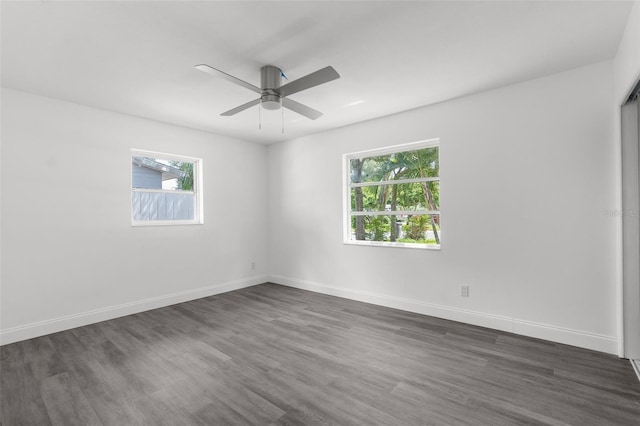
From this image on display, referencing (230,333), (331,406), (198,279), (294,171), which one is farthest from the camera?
(294,171)

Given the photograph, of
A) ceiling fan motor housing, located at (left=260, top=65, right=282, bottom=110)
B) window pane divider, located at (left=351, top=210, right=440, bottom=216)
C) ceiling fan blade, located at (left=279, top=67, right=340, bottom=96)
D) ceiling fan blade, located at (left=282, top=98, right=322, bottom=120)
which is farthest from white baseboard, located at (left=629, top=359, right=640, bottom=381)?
ceiling fan motor housing, located at (left=260, top=65, right=282, bottom=110)

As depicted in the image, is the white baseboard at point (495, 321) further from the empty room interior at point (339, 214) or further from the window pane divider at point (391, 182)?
the window pane divider at point (391, 182)

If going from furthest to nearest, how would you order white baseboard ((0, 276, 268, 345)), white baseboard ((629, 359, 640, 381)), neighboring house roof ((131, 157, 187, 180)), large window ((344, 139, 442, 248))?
neighboring house roof ((131, 157, 187, 180)) → large window ((344, 139, 442, 248)) → white baseboard ((0, 276, 268, 345)) → white baseboard ((629, 359, 640, 381))

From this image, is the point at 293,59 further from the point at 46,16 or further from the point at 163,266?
the point at 163,266

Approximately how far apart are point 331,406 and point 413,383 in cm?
68

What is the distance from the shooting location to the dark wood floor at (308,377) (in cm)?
190

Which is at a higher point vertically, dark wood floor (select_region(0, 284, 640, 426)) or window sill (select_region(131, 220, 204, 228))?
window sill (select_region(131, 220, 204, 228))

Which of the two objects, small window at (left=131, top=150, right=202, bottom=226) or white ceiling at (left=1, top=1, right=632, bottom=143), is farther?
small window at (left=131, top=150, right=202, bottom=226)

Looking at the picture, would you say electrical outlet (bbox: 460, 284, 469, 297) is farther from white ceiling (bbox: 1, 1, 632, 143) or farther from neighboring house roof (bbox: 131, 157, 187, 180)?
neighboring house roof (bbox: 131, 157, 187, 180)

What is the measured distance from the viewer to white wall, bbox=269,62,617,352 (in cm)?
273

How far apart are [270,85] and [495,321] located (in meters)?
3.39

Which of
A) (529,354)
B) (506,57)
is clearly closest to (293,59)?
(506,57)

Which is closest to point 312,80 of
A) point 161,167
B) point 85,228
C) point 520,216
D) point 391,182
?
point 391,182

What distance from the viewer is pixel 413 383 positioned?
2225 millimetres
